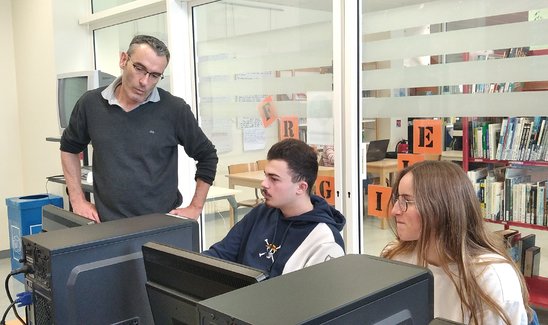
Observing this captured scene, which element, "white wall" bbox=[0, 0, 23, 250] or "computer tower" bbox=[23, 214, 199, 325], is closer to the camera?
"computer tower" bbox=[23, 214, 199, 325]

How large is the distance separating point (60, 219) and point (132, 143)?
78 centimetres

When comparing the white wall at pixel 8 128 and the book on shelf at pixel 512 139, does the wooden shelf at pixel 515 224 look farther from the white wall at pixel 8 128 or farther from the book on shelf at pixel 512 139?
the white wall at pixel 8 128

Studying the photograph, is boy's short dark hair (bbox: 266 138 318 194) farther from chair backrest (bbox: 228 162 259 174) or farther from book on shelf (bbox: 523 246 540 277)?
chair backrest (bbox: 228 162 259 174)

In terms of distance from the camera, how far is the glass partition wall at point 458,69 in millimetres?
2141

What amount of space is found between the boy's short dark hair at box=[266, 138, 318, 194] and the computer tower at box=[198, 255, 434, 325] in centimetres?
90

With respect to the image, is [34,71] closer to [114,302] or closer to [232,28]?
[232,28]

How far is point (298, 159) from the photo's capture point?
180 cm

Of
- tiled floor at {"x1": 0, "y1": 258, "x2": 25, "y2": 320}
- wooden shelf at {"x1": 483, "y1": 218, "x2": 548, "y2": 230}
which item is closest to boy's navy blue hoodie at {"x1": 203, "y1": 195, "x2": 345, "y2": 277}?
wooden shelf at {"x1": 483, "y1": 218, "x2": 548, "y2": 230}

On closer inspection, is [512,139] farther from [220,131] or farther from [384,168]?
[220,131]

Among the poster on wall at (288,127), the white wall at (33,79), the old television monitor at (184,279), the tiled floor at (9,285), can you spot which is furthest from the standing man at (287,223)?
the white wall at (33,79)

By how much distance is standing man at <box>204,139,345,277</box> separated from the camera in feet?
5.43

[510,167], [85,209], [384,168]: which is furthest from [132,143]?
[510,167]

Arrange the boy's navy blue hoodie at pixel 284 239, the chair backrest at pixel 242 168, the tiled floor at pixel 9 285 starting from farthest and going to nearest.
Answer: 1. the tiled floor at pixel 9 285
2. the chair backrest at pixel 242 168
3. the boy's navy blue hoodie at pixel 284 239

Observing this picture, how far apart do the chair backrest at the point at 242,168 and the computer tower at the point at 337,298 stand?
2.49 metres
